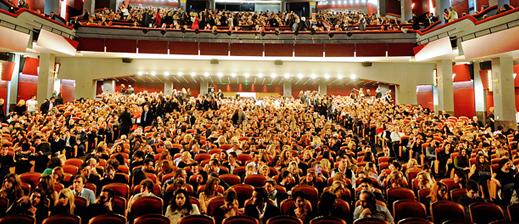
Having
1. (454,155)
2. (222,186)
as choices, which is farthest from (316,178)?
(454,155)

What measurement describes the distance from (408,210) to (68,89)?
23.9m

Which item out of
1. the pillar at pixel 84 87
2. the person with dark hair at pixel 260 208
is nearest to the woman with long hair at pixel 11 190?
the person with dark hair at pixel 260 208

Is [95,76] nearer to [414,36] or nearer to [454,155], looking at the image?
[414,36]

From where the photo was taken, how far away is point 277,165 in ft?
26.0

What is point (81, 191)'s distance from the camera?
17.7 feet

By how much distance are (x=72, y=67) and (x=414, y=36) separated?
20.1m

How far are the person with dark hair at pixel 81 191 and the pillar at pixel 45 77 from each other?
51.7ft

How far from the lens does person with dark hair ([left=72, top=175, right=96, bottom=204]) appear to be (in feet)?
17.4

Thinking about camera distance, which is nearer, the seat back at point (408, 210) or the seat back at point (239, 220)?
the seat back at point (239, 220)

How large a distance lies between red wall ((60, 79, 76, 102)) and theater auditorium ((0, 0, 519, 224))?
0.09 meters

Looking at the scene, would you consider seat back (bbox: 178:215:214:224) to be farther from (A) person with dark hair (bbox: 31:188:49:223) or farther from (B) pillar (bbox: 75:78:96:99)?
(B) pillar (bbox: 75:78:96:99)

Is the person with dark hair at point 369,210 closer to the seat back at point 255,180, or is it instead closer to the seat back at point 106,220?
the seat back at point 255,180

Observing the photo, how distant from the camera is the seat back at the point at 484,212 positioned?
4938 mm

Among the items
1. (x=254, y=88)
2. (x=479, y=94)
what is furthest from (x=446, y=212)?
(x=254, y=88)
